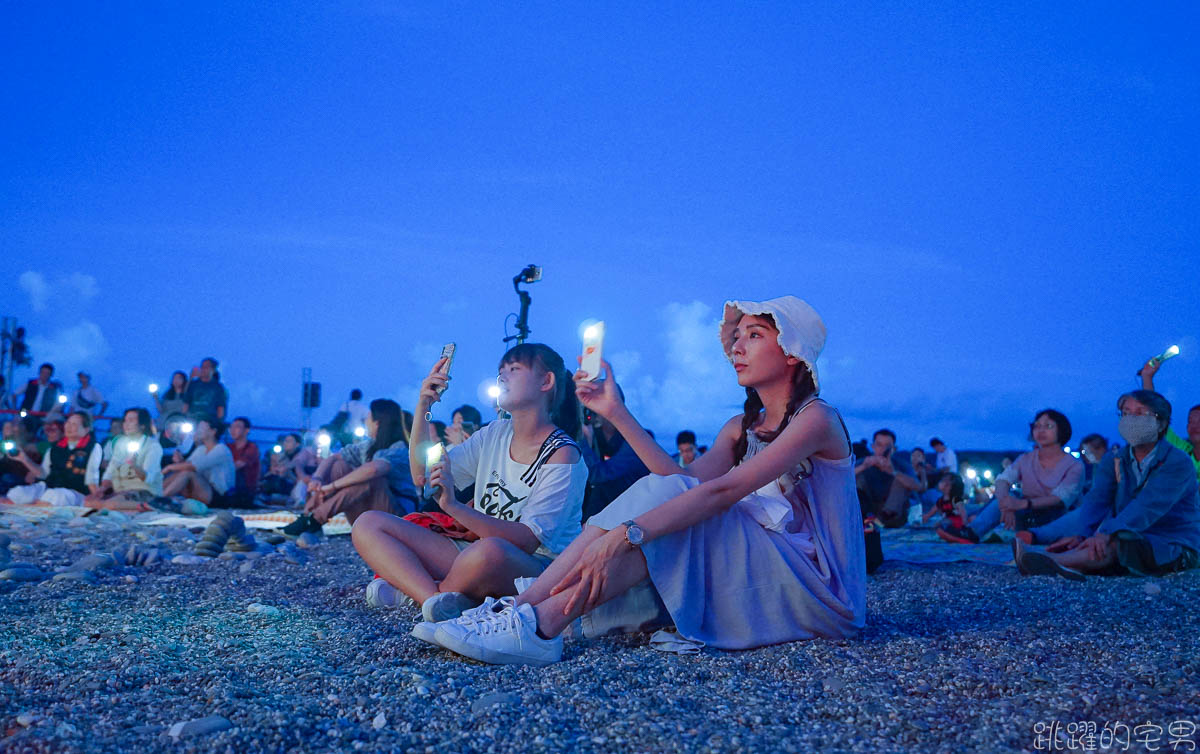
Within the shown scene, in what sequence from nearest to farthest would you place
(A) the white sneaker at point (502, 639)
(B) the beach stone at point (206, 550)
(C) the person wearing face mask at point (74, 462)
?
(A) the white sneaker at point (502, 639) → (B) the beach stone at point (206, 550) → (C) the person wearing face mask at point (74, 462)

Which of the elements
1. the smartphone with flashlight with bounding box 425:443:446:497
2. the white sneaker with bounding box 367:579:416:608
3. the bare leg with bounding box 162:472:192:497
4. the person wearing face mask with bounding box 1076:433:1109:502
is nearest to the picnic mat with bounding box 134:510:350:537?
the bare leg with bounding box 162:472:192:497

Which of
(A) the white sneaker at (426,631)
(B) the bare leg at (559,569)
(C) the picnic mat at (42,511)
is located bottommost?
(C) the picnic mat at (42,511)

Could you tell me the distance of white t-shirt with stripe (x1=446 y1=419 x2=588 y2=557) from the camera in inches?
165

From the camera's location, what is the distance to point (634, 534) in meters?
3.22

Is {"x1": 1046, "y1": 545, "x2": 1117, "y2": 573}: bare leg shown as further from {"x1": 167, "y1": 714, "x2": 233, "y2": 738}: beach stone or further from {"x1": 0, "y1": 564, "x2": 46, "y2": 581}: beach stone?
{"x1": 0, "y1": 564, "x2": 46, "y2": 581}: beach stone

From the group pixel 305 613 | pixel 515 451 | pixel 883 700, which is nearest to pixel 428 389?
pixel 515 451

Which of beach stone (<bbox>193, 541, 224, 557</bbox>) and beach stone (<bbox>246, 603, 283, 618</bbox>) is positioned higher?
beach stone (<bbox>246, 603, 283, 618</bbox>)

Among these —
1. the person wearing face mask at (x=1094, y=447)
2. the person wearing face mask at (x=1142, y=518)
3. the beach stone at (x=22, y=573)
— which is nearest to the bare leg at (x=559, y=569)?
the beach stone at (x=22, y=573)

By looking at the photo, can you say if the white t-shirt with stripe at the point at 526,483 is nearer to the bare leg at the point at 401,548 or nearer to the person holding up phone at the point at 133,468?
the bare leg at the point at 401,548

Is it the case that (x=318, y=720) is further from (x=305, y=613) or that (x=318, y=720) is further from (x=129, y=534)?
(x=129, y=534)

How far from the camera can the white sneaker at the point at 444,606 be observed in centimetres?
373

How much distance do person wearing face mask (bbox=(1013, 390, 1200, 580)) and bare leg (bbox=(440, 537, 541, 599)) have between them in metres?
3.95

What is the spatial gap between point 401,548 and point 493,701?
1.89m

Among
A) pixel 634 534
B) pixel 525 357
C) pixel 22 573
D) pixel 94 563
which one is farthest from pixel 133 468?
pixel 634 534
